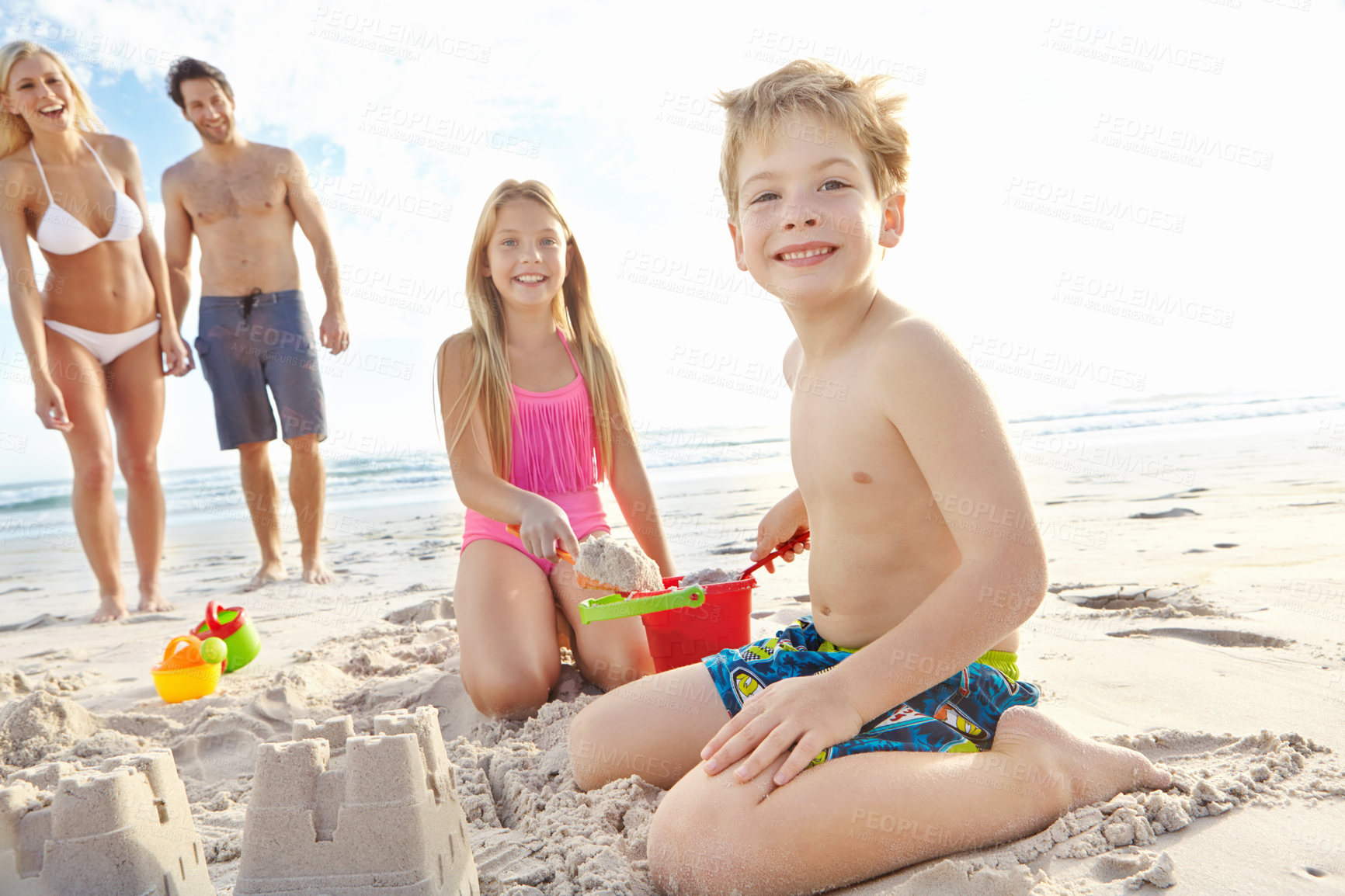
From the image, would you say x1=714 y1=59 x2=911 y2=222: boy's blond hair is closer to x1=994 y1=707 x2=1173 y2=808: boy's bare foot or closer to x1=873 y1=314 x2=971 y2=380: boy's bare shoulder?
x1=873 y1=314 x2=971 y2=380: boy's bare shoulder

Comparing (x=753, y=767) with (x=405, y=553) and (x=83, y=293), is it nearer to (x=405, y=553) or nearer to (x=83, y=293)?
(x=83, y=293)

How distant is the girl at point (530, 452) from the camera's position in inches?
110

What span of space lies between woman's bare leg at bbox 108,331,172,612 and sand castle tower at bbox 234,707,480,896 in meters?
4.28

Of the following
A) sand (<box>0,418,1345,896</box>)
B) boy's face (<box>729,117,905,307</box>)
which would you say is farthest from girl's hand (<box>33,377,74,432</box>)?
boy's face (<box>729,117,905,307</box>)

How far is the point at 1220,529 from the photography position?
15.1 ft

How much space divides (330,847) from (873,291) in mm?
1467

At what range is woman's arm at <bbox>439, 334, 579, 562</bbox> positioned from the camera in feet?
8.60

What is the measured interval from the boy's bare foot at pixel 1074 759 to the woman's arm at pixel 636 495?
64.9 inches

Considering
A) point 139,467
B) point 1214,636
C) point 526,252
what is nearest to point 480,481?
point 526,252

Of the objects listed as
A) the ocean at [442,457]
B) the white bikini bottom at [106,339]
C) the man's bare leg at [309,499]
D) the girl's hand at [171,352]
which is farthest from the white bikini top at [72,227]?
the ocean at [442,457]

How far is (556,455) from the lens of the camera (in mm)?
3328

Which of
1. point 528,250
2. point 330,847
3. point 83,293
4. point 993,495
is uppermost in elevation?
point 83,293

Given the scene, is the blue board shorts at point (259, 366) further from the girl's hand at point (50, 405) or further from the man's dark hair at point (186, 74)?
the man's dark hair at point (186, 74)

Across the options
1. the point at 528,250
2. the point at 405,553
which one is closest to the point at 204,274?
the point at 405,553
